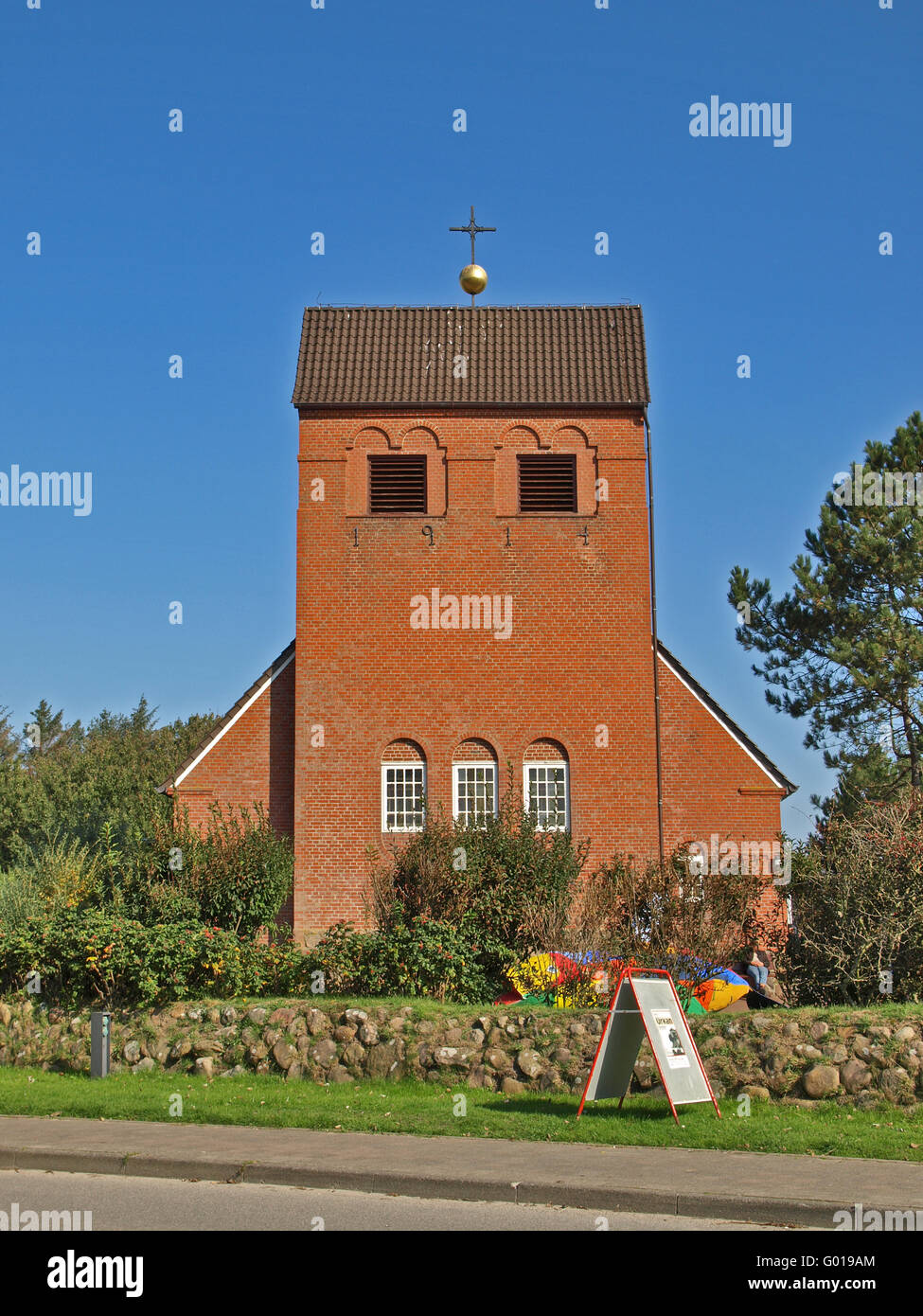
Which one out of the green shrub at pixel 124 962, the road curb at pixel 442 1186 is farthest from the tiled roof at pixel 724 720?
the road curb at pixel 442 1186

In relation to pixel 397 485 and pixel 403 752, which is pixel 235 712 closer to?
pixel 403 752

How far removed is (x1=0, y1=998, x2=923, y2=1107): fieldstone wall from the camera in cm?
1260

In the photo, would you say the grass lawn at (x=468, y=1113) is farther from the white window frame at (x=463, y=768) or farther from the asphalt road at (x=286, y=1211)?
the white window frame at (x=463, y=768)

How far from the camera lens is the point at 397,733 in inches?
947

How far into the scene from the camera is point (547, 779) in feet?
79.1

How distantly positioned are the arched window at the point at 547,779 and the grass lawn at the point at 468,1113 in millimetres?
10160

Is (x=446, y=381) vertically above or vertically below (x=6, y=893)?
above

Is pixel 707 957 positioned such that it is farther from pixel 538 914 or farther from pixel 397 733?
pixel 397 733

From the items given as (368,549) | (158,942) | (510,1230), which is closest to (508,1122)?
(510,1230)

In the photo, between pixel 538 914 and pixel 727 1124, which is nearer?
pixel 727 1124

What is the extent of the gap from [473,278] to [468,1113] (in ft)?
63.9

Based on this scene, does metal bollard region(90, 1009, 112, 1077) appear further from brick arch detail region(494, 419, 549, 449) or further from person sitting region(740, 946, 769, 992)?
brick arch detail region(494, 419, 549, 449)

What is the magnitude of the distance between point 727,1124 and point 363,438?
16860mm

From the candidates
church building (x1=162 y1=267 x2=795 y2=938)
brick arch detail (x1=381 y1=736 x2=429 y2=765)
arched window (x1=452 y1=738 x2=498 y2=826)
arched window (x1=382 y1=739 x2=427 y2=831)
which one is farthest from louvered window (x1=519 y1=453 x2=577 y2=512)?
arched window (x1=382 y1=739 x2=427 y2=831)
